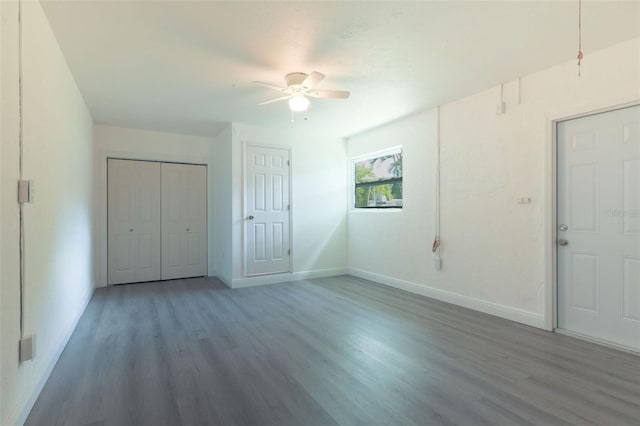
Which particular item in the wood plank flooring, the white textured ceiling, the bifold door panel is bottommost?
the wood plank flooring

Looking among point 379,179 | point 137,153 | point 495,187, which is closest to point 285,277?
point 379,179

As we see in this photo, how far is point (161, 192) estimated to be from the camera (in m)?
5.66

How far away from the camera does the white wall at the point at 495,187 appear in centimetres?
300

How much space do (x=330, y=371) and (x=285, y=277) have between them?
123 inches

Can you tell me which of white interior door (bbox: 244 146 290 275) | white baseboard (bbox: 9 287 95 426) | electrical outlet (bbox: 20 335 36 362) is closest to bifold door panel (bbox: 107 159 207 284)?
white interior door (bbox: 244 146 290 275)

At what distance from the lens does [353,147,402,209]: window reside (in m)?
5.15

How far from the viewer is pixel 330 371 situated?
7.82ft

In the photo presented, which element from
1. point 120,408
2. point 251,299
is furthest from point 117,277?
point 120,408

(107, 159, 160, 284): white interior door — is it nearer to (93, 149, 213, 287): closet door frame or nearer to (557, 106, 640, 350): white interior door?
(93, 149, 213, 287): closet door frame

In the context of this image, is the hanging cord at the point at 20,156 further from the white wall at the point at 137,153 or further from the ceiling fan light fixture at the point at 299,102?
the white wall at the point at 137,153

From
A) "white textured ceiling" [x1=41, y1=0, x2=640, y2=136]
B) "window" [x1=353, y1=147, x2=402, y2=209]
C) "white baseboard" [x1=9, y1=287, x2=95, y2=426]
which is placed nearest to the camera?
"white baseboard" [x1=9, y1=287, x2=95, y2=426]

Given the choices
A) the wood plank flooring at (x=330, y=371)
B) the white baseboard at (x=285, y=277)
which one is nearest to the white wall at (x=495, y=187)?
the wood plank flooring at (x=330, y=371)

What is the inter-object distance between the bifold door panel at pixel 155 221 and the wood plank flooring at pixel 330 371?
1.77 meters

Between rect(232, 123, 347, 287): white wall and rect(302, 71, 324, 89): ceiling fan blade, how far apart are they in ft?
7.48
